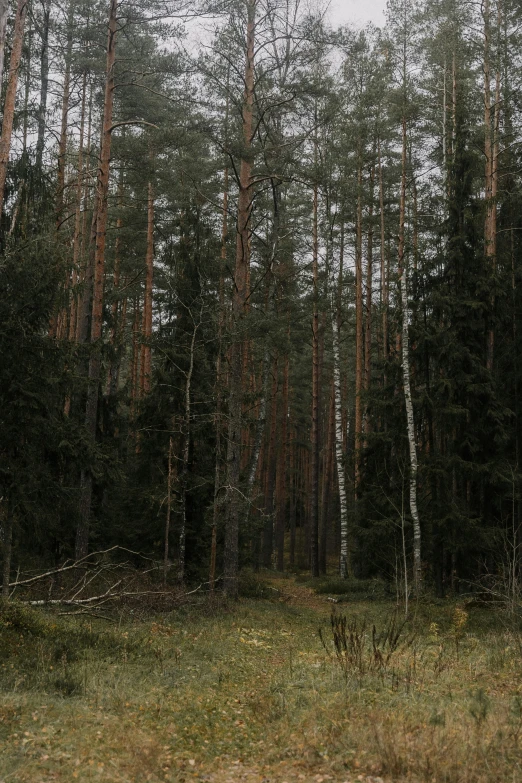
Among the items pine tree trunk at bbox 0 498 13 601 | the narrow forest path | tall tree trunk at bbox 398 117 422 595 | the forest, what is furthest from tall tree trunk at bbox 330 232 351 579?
pine tree trunk at bbox 0 498 13 601

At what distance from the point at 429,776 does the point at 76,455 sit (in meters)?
9.01

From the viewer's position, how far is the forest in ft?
20.3

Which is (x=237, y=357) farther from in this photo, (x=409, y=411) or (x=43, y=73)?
(x=43, y=73)

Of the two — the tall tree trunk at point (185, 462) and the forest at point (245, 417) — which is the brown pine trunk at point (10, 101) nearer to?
the forest at point (245, 417)

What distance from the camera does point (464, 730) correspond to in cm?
559

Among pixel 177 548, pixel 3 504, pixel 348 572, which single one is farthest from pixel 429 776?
pixel 348 572

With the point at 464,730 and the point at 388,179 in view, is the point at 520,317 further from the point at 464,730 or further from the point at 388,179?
the point at 464,730

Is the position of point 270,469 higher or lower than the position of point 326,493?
higher

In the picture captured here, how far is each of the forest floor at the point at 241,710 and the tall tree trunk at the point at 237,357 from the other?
4408 mm

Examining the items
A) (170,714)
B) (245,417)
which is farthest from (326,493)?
(170,714)

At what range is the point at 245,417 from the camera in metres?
17.5

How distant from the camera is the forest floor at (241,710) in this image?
5133 millimetres

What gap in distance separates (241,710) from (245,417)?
11.2 m

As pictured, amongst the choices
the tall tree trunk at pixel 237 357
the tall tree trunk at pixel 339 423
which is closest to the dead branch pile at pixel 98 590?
the tall tree trunk at pixel 237 357
